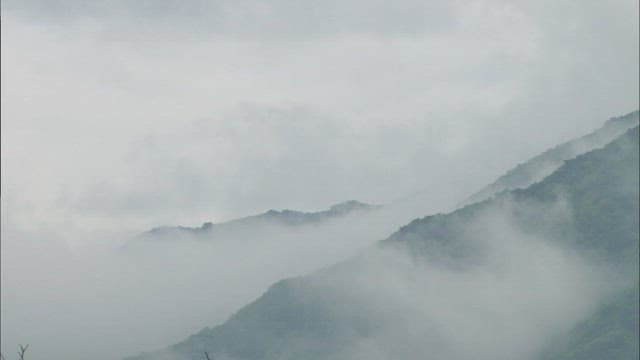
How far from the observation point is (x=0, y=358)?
157 m

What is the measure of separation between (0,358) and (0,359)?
231 centimetres

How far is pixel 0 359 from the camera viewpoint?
15888cm
